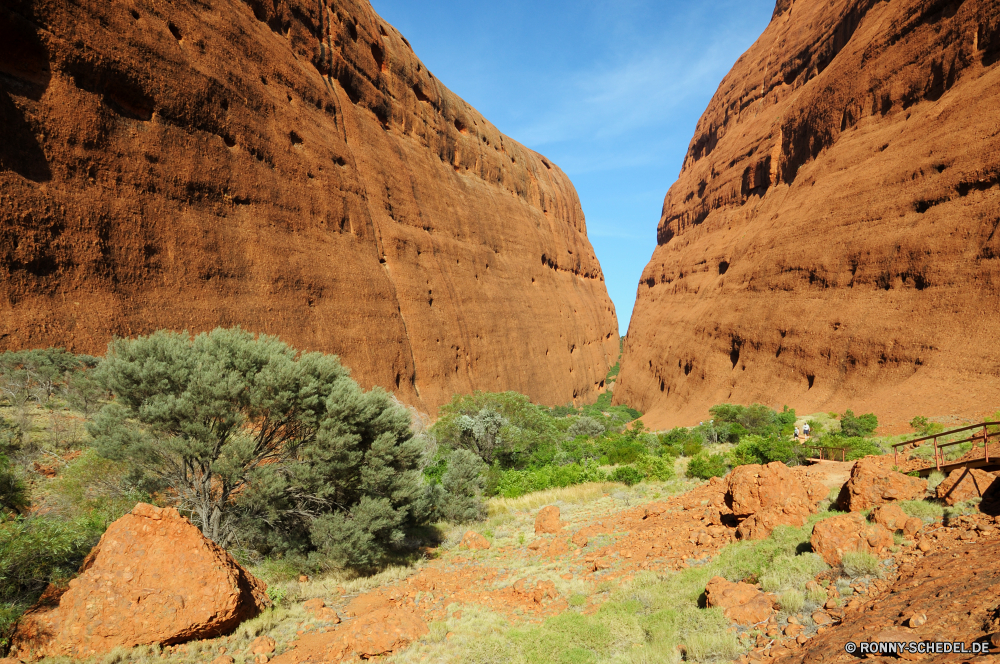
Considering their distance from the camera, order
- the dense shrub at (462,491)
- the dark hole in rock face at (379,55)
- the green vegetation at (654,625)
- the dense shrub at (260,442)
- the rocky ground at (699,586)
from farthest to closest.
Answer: the dark hole in rock face at (379,55), the dense shrub at (462,491), the dense shrub at (260,442), the green vegetation at (654,625), the rocky ground at (699,586)

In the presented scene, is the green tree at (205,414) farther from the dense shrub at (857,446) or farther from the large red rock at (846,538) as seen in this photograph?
the dense shrub at (857,446)

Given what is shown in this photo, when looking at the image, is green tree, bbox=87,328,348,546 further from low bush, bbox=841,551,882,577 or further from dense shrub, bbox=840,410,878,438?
dense shrub, bbox=840,410,878,438

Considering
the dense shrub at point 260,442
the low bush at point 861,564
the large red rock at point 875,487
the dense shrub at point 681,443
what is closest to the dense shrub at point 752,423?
the dense shrub at point 681,443

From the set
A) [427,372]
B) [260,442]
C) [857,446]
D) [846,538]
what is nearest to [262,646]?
[260,442]

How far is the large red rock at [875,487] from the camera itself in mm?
7523

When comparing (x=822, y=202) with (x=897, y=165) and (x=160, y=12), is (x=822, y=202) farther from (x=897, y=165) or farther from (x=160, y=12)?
(x=160, y=12)

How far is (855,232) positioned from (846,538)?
2305cm

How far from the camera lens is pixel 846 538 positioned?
20.4ft

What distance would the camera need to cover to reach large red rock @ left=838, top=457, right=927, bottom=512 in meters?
7.52

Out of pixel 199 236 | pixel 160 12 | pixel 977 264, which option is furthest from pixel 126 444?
pixel 977 264

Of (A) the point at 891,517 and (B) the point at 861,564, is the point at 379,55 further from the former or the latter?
(B) the point at 861,564

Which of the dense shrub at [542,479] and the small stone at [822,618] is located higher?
the small stone at [822,618]

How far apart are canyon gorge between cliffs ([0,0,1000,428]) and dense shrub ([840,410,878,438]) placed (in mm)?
1026

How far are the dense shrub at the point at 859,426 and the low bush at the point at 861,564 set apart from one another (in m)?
14.4
